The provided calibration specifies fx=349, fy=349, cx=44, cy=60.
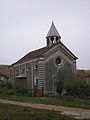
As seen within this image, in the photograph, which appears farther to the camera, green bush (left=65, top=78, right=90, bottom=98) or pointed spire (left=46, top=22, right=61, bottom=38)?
pointed spire (left=46, top=22, right=61, bottom=38)

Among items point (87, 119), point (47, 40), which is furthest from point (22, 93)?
point (87, 119)

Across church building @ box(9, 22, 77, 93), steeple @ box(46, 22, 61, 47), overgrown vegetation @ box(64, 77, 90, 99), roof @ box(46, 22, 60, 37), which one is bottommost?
overgrown vegetation @ box(64, 77, 90, 99)

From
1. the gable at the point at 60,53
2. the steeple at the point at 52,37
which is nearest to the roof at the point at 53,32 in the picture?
the steeple at the point at 52,37

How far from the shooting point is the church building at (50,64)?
62656 millimetres

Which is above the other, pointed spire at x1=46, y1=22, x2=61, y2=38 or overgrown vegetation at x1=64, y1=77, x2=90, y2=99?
pointed spire at x1=46, y1=22, x2=61, y2=38

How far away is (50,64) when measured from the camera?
63375 millimetres

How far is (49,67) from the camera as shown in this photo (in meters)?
63.3

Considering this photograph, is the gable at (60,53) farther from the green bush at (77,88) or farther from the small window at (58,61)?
the green bush at (77,88)

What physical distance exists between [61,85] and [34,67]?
8.30m

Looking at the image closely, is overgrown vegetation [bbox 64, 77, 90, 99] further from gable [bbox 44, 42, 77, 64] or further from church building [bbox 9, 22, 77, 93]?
gable [bbox 44, 42, 77, 64]

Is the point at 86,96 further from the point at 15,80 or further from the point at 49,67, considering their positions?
the point at 15,80

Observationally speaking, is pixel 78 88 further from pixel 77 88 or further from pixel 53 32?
pixel 53 32

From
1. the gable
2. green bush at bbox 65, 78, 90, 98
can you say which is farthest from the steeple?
green bush at bbox 65, 78, 90, 98

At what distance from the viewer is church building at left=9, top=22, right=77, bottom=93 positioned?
62656 mm
